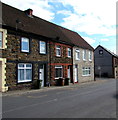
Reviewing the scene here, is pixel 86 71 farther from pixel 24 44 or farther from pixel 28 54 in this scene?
pixel 24 44

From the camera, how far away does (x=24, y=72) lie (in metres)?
16.5

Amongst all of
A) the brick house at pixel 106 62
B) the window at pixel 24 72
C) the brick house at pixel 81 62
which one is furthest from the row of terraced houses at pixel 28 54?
the brick house at pixel 106 62

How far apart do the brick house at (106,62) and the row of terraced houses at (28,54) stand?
1930 cm

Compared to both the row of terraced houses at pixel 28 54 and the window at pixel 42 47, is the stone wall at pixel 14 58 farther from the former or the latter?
the window at pixel 42 47

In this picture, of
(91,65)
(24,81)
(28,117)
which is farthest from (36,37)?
(91,65)

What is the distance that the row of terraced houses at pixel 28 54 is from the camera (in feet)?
49.0

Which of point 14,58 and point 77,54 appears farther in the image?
point 77,54

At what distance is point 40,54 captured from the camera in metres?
18.8

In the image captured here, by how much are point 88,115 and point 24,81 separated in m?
10.7

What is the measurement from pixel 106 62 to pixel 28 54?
3041 cm

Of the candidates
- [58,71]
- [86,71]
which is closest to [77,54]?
[86,71]

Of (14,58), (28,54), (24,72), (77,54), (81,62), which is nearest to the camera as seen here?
(14,58)

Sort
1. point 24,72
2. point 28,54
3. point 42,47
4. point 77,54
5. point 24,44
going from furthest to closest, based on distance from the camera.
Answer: point 77,54 < point 42,47 < point 28,54 < point 24,44 < point 24,72

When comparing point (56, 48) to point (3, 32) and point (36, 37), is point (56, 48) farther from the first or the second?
point (3, 32)
